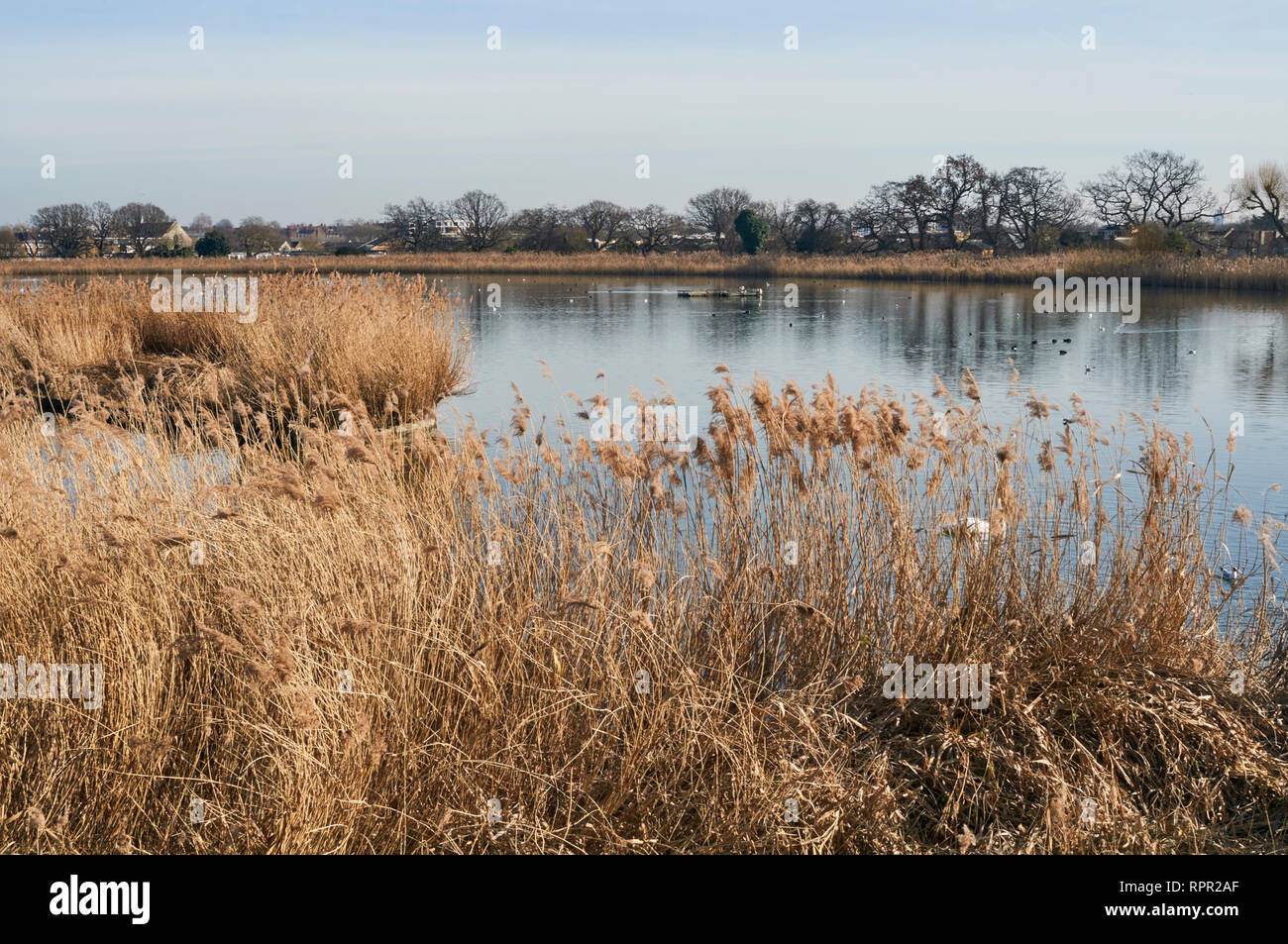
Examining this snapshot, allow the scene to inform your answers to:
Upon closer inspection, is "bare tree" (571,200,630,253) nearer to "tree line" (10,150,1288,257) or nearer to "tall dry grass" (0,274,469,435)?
"tree line" (10,150,1288,257)

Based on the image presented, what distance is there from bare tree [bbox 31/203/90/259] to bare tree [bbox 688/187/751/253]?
26900 mm

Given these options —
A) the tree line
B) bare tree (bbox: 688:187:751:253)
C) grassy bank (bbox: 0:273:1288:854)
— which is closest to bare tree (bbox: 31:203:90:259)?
the tree line

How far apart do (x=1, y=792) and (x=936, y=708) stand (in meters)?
2.76

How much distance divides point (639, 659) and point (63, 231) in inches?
2000

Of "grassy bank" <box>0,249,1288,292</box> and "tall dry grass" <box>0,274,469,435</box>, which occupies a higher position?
"grassy bank" <box>0,249,1288,292</box>

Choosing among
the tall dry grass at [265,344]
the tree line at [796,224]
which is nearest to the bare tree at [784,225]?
the tree line at [796,224]

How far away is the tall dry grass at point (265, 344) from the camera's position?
9.79m

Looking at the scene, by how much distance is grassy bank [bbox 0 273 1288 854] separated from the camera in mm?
2969

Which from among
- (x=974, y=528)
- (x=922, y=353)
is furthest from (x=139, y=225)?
(x=974, y=528)

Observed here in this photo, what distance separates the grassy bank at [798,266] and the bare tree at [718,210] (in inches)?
399

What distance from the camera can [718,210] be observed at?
54.8 metres

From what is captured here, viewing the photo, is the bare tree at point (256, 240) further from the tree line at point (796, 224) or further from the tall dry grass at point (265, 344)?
the tall dry grass at point (265, 344)

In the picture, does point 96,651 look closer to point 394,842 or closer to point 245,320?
point 394,842
